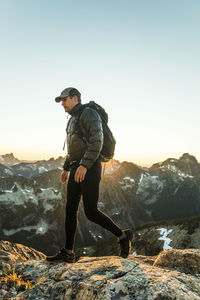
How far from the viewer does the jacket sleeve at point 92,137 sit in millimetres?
5312

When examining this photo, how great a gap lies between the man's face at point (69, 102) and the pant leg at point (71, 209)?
5.35ft

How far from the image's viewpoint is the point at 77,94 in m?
6.12

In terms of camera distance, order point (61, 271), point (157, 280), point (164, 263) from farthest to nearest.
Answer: point (164, 263) < point (61, 271) < point (157, 280)

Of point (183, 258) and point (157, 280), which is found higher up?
point (157, 280)

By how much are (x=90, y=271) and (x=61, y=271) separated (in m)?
0.72

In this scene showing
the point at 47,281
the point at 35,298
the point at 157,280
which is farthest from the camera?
the point at 47,281

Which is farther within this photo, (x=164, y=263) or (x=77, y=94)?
(x=77, y=94)

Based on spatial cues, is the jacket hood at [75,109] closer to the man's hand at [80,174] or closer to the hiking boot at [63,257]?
the man's hand at [80,174]

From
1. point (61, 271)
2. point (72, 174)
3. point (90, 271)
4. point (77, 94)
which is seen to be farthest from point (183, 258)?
point (77, 94)

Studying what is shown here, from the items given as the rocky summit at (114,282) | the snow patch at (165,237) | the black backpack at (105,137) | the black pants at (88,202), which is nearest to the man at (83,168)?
the black pants at (88,202)

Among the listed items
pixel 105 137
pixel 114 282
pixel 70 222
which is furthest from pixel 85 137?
pixel 114 282

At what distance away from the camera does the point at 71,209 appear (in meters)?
5.93

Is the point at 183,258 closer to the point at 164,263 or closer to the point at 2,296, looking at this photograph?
the point at 164,263

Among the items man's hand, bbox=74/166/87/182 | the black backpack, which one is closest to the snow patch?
the black backpack
